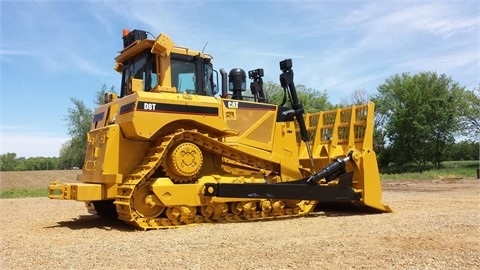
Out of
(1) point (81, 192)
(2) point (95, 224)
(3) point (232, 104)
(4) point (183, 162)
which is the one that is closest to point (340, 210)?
(3) point (232, 104)

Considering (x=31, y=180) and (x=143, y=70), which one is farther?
(x=31, y=180)

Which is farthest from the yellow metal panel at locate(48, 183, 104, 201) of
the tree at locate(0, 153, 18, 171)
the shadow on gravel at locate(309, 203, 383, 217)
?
the tree at locate(0, 153, 18, 171)

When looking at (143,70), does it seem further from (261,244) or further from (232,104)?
(261,244)

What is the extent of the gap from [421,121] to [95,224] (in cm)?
4331

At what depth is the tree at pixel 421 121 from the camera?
46438 mm

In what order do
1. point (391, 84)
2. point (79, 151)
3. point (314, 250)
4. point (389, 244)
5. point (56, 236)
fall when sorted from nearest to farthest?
A: 1. point (314, 250)
2. point (389, 244)
3. point (56, 236)
4. point (79, 151)
5. point (391, 84)

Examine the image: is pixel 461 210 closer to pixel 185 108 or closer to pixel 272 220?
pixel 272 220

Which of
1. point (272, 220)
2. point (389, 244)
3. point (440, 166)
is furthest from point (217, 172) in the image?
point (440, 166)

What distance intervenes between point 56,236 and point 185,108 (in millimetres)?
3190

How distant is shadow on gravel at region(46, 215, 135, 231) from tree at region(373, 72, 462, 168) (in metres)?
42.0

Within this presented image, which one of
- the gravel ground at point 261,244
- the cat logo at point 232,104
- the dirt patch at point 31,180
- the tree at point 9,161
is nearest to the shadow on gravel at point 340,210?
the gravel ground at point 261,244

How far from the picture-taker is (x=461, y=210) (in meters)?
10.5

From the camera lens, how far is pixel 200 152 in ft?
28.8

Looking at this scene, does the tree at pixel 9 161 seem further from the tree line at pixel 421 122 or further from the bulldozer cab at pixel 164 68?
the bulldozer cab at pixel 164 68
